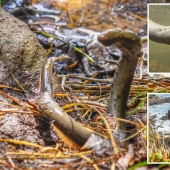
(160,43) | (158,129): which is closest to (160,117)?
(158,129)

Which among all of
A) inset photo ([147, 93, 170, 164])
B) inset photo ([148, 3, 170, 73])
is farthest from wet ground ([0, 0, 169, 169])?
inset photo ([148, 3, 170, 73])

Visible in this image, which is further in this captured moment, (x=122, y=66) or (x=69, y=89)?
(x=69, y=89)

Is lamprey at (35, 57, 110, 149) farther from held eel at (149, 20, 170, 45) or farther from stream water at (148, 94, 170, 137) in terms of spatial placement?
held eel at (149, 20, 170, 45)

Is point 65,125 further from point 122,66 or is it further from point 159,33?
point 159,33

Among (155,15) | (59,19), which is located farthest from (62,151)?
(59,19)

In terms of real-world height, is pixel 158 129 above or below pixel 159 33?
below

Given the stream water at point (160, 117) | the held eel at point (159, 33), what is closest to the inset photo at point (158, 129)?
the stream water at point (160, 117)
